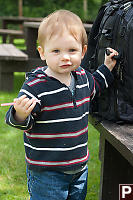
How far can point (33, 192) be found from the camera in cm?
180

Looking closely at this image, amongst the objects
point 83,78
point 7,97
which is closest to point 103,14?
point 83,78

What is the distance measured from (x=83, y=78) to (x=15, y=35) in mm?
9034

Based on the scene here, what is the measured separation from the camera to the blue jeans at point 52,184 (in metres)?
1.74

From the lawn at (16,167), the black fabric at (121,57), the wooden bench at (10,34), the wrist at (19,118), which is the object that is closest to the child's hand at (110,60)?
the black fabric at (121,57)

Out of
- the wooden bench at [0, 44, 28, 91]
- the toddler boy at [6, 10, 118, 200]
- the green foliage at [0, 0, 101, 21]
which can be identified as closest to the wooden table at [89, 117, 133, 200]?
the toddler boy at [6, 10, 118, 200]

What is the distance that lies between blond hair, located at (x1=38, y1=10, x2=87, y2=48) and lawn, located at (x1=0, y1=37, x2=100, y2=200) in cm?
140

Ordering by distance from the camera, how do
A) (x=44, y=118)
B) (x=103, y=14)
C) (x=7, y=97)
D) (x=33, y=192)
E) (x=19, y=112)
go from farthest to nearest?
(x=7, y=97) < (x=103, y=14) < (x=33, y=192) < (x=44, y=118) < (x=19, y=112)

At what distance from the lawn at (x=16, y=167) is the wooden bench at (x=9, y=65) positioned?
3.83 feet

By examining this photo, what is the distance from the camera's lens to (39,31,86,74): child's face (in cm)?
165

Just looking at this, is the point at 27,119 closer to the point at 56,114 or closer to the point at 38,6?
the point at 56,114

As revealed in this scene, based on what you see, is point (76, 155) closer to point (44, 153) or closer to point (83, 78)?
point (44, 153)

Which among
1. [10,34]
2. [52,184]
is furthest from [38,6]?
[52,184]

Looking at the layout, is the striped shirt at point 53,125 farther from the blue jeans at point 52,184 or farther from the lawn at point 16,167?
the lawn at point 16,167

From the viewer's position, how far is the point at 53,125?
1.69 meters
